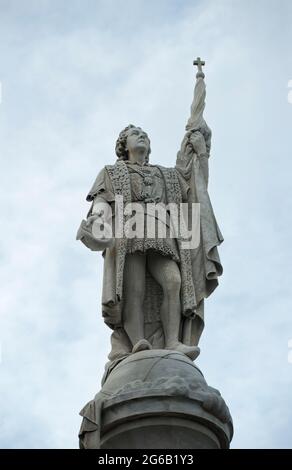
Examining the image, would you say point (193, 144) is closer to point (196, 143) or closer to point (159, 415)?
point (196, 143)

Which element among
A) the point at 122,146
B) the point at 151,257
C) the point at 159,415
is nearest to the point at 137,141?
the point at 122,146

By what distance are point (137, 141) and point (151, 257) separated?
6.38 feet

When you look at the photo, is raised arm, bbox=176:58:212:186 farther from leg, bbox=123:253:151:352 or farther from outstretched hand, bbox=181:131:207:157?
leg, bbox=123:253:151:352

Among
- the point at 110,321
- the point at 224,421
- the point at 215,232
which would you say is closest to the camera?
the point at 224,421

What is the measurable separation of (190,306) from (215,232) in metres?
1.36

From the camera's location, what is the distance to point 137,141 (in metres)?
14.7

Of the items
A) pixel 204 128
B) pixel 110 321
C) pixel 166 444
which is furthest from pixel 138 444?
pixel 204 128

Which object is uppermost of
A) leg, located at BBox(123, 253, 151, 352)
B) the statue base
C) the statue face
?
the statue face

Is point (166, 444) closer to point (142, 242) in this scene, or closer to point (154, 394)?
point (154, 394)

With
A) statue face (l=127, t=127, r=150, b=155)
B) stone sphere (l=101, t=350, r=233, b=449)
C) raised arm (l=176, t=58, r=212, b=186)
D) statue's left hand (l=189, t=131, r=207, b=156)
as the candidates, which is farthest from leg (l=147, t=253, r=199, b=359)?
statue's left hand (l=189, t=131, r=207, b=156)

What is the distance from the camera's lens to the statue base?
37.1ft

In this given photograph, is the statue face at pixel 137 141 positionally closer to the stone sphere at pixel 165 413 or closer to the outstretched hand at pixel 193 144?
the outstretched hand at pixel 193 144

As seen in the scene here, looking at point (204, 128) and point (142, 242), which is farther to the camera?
point (204, 128)

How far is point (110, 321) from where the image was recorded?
43.5 feet
